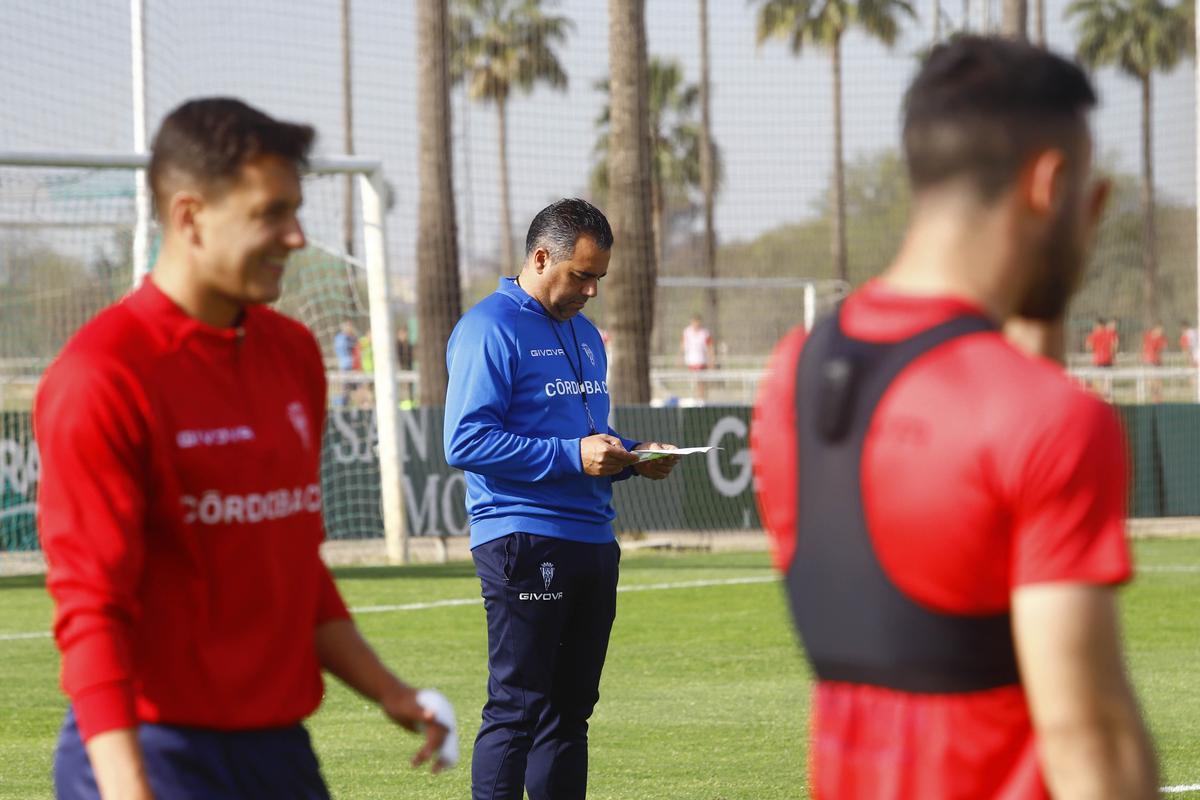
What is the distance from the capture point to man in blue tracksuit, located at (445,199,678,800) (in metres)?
5.97

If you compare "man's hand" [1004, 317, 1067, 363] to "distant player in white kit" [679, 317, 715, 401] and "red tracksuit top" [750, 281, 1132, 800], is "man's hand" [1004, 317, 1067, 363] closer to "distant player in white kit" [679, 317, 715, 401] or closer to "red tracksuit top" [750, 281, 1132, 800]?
"red tracksuit top" [750, 281, 1132, 800]

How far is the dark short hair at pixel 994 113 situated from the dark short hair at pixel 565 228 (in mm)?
3790

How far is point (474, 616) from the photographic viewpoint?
1316cm

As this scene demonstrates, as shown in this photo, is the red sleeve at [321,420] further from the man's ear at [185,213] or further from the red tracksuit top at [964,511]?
the red tracksuit top at [964,511]

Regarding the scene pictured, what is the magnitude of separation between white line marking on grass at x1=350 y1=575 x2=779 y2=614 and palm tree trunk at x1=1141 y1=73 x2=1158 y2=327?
13.2 meters

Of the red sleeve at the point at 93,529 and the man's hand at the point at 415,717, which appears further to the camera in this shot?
the man's hand at the point at 415,717

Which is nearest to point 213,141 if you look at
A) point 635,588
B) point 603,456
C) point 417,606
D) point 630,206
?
point 603,456

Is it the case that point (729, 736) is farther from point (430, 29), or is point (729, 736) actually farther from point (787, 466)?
point (430, 29)

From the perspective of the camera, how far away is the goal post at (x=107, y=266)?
1692cm

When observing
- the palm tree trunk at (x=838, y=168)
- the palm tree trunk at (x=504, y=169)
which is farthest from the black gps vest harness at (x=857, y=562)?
the palm tree trunk at (x=838, y=168)

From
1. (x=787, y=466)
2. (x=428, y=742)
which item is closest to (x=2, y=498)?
(x=428, y=742)

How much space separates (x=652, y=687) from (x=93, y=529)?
741cm

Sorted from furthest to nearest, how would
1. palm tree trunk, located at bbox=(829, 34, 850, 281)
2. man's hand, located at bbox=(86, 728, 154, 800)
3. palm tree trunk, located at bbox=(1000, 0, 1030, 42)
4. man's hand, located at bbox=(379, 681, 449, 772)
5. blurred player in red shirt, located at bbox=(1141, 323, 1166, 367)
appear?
1. blurred player in red shirt, located at bbox=(1141, 323, 1166, 367)
2. palm tree trunk, located at bbox=(829, 34, 850, 281)
3. palm tree trunk, located at bbox=(1000, 0, 1030, 42)
4. man's hand, located at bbox=(379, 681, 449, 772)
5. man's hand, located at bbox=(86, 728, 154, 800)

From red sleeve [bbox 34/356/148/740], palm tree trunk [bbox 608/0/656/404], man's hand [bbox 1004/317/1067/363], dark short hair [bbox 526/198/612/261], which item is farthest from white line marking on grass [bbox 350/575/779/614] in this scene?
man's hand [bbox 1004/317/1067/363]
